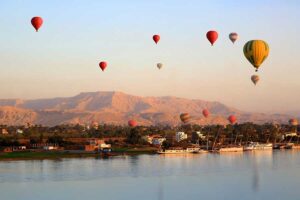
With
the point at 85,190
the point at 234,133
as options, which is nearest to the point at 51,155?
the point at 85,190

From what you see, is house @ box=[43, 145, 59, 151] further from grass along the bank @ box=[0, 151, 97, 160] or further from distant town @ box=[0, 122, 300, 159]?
grass along the bank @ box=[0, 151, 97, 160]

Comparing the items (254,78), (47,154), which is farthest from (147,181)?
(47,154)

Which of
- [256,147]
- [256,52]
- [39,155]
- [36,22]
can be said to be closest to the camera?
[256,52]

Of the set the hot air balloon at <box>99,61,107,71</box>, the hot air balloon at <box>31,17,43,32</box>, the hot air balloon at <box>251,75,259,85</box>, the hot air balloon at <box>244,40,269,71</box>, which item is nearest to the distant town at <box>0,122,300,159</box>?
the hot air balloon at <box>99,61,107,71</box>

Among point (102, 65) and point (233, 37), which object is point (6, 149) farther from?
point (233, 37)

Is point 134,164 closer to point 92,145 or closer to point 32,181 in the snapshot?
point 32,181
